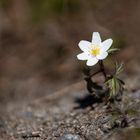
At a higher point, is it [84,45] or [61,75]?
[61,75]

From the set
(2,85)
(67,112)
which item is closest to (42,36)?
(2,85)

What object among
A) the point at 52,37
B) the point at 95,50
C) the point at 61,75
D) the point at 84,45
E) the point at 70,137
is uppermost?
the point at 52,37

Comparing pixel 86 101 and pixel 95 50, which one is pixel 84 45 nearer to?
pixel 95 50

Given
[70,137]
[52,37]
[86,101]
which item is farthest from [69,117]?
[52,37]

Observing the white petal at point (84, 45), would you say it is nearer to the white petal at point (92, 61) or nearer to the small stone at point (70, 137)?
the white petal at point (92, 61)

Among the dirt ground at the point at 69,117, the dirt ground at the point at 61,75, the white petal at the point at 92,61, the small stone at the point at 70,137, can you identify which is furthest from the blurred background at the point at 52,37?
the small stone at the point at 70,137

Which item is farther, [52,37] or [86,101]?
[52,37]

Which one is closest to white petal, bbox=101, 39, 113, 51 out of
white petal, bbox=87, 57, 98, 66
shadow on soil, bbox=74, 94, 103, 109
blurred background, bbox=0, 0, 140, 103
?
white petal, bbox=87, 57, 98, 66

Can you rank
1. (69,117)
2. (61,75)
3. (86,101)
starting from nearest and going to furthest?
(69,117) < (86,101) < (61,75)
